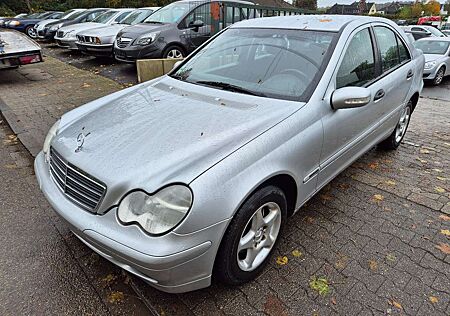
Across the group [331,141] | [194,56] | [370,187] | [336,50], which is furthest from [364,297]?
[194,56]

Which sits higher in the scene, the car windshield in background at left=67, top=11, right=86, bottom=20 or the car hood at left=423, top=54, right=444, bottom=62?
the car windshield in background at left=67, top=11, right=86, bottom=20

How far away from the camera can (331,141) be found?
2.62m

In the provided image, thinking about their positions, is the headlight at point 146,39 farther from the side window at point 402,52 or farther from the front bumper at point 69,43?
the side window at point 402,52

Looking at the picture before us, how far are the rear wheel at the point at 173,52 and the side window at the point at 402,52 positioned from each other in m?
5.60

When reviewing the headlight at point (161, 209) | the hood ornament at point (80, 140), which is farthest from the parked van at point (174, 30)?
the headlight at point (161, 209)

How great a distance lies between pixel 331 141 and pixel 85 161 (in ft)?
6.09

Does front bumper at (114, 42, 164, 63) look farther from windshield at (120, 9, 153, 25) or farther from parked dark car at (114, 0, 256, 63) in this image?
windshield at (120, 9, 153, 25)

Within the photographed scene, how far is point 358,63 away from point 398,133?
6.08 feet

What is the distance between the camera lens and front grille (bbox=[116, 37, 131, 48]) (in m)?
8.03

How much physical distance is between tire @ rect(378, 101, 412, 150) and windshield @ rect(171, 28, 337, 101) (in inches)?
80.4

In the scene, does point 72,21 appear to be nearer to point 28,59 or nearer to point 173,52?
point 28,59

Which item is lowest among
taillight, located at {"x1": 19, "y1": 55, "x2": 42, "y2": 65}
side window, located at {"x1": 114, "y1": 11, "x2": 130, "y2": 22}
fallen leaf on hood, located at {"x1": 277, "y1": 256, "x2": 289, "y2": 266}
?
fallen leaf on hood, located at {"x1": 277, "y1": 256, "x2": 289, "y2": 266}

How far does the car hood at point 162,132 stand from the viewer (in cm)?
180

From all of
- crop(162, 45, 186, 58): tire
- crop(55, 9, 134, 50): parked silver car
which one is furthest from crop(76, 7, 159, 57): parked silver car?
crop(162, 45, 186, 58): tire
